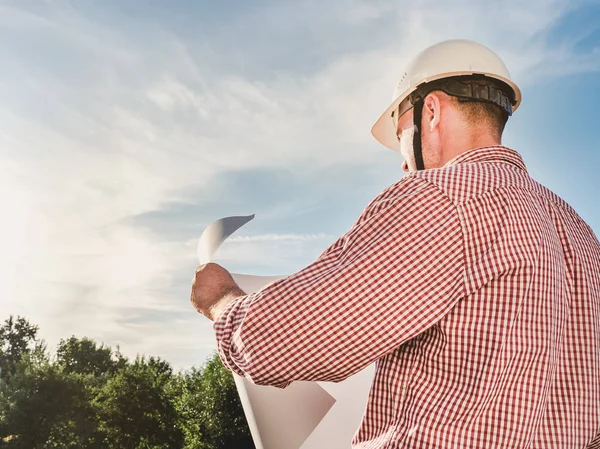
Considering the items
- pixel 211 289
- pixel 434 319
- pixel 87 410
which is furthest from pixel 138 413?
pixel 434 319

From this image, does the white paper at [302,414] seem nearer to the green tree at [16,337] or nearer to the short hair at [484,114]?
the short hair at [484,114]

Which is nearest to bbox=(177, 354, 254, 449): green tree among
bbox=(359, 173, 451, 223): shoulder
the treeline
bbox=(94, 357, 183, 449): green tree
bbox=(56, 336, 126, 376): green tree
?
the treeline

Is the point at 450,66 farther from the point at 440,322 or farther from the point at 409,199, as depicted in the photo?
the point at 440,322

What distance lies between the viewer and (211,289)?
2098 millimetres

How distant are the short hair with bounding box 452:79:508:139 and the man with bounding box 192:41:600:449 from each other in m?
0.38

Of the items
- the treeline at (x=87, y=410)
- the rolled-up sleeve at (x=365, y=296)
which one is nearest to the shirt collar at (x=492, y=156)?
the rolled-up sleeve at (x=365, y=296)

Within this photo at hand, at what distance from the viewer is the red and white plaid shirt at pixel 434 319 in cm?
167

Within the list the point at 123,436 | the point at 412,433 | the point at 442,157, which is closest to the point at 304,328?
the point at 412,433

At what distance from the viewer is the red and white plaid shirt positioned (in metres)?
1.67

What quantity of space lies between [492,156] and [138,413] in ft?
144

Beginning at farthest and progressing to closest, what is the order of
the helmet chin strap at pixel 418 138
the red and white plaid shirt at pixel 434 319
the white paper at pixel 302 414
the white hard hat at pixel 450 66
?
1. the white paper at pixel 302 414
2. the white hard hat at pixel 450 66
3. the helmet chin strap at pixel 418 138
4. the red and white plaid shirt at pixel 434 319

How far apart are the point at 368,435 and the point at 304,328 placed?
1.37 ft

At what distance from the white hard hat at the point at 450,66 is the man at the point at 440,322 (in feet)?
2.93

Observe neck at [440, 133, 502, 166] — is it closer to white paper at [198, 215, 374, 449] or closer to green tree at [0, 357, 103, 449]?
white paper at [198, 215, 374, 449]
